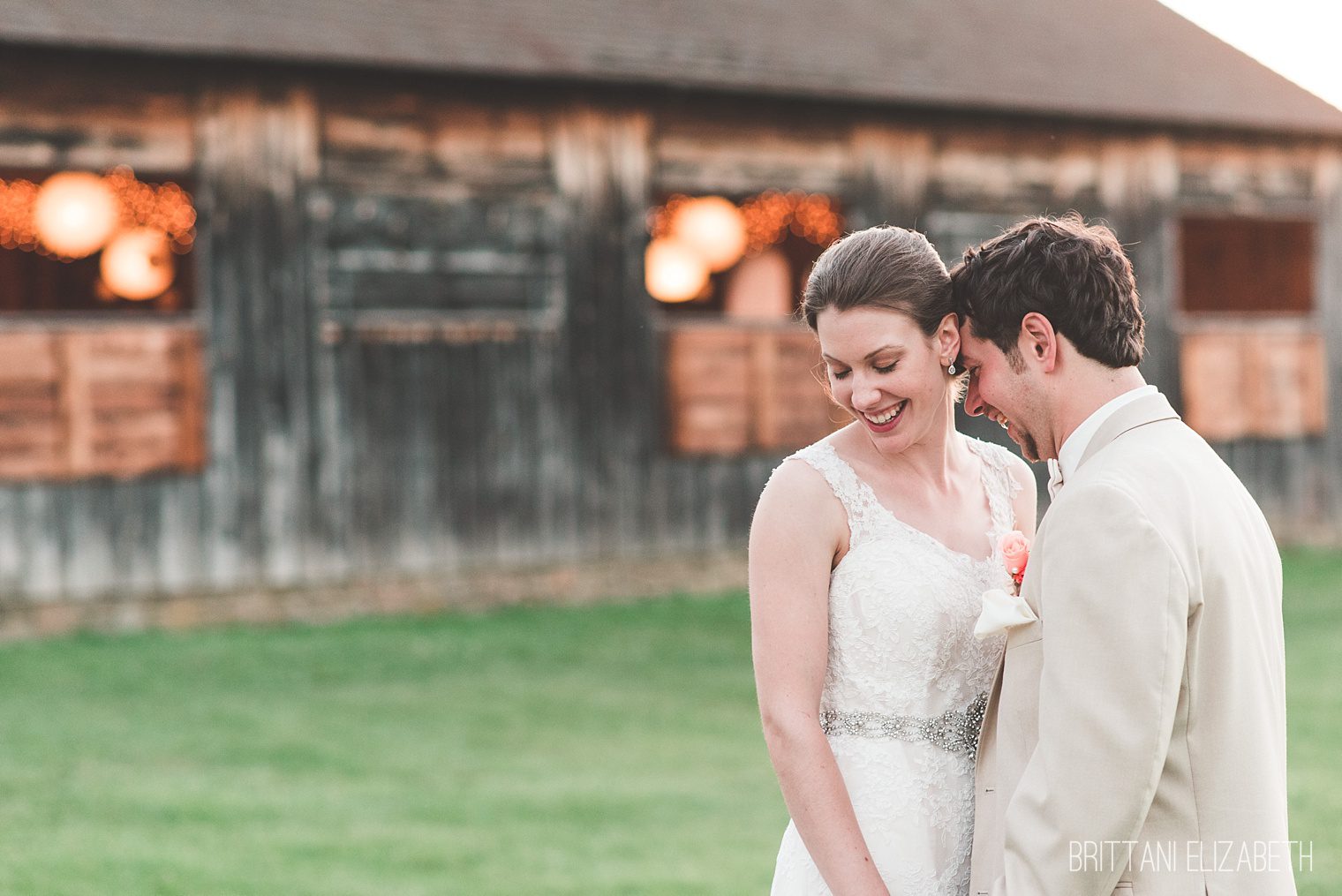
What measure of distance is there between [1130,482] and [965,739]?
3.26ft

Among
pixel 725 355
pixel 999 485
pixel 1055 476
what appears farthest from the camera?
pixel 725 355

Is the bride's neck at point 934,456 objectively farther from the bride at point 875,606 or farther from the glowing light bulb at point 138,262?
the glowing light bulb at point 138,262

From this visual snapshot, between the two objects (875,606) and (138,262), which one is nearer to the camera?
(875,606)

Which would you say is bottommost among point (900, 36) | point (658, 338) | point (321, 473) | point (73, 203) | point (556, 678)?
point (556, 678)

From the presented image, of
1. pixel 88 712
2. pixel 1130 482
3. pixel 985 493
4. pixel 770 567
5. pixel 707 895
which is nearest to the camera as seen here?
pixel 1130 482

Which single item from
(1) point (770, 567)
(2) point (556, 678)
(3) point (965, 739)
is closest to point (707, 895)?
(3) point (965, 739)

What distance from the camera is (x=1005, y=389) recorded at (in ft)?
8.75

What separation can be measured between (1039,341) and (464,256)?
1058 centimetres

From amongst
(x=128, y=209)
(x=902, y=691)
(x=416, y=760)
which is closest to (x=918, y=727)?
(x=902, y=691)

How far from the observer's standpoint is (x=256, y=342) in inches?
474

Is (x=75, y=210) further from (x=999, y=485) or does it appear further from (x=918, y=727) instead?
(x=918, y=727)

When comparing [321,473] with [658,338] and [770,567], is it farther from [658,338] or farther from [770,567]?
[770,567]

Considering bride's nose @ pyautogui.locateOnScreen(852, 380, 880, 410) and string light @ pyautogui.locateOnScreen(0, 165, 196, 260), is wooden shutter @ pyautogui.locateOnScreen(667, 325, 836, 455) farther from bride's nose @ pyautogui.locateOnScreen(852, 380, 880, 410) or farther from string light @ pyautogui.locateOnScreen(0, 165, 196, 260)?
bride's nose @ pyautogui.locateOnScreen(852, 380, 880, 410)

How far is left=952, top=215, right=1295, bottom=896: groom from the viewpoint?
2.25m
